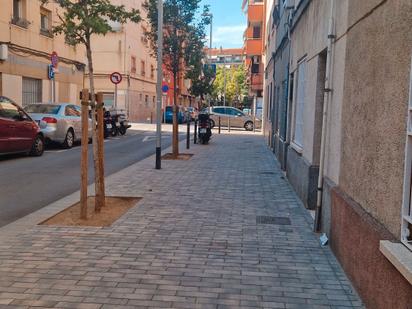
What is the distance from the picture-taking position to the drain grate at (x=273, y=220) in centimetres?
680

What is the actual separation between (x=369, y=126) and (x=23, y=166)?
9.97 metres

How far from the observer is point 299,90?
392 inches

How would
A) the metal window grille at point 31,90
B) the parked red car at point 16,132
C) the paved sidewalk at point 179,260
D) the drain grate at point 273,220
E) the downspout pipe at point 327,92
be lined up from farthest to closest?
the metal window grille at point 31,90 → the parked red car at point 16,132 → the drain grate at point 273,220 → the downspout pipe at point 327,92 → the paved sidewalk at point 179,260

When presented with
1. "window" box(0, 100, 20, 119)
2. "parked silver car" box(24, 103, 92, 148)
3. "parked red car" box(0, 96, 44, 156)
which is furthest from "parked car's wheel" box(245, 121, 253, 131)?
"window" box(0, 100, 20, 119)

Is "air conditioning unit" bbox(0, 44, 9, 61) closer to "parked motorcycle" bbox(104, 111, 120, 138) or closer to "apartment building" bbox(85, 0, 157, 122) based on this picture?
"parked motorcycle" bbox(104, 111, 120, 138)

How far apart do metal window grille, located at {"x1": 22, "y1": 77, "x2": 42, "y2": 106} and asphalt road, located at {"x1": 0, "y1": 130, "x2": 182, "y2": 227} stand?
6.01m

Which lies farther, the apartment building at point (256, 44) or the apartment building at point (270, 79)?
the apartment building at point (256, 44)

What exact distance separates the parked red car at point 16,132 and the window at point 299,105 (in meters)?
7.31

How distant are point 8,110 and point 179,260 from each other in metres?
9.48

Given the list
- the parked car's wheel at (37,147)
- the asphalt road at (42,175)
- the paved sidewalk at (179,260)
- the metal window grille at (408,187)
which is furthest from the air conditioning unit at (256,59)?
the metal window grille at (408,187)

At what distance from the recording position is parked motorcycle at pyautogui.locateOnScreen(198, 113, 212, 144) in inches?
802

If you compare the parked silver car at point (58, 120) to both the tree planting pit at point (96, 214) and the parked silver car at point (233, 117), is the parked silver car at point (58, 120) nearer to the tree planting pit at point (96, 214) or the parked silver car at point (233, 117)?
the tree planting pit at point (96, 214)

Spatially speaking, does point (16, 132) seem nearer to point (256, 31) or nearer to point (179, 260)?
point (179, 260)

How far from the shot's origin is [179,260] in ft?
16.5
